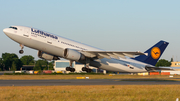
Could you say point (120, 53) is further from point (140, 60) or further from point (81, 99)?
point (81, 99)

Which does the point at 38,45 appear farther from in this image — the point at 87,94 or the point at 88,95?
the point at 88,95

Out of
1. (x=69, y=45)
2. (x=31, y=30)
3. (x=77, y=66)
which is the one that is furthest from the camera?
(x=77, y=66)

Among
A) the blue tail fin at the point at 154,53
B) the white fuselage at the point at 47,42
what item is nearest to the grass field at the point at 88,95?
the white fuselage at the point at 47,42

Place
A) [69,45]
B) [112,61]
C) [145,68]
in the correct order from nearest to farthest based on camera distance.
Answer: [69,45] < [112,61] < [145,68]

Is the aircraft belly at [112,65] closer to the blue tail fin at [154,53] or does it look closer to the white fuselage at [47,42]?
the white fuselage at [47,42]

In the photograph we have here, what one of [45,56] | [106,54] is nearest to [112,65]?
[106,54]

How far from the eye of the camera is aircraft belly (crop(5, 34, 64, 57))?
36.7 meters

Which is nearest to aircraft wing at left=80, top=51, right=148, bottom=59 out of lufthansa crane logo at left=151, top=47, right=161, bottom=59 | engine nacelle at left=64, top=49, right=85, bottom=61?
engine nacelle at left=64, top=49, right=85, bottom=61

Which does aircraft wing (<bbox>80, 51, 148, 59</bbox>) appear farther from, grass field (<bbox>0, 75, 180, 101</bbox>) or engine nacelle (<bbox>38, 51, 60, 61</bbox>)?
grass field (<bbox>0, 75, 180, 101</bbox>)

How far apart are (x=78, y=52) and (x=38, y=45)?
22.4ft

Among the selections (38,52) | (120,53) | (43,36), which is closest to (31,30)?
(43,36)

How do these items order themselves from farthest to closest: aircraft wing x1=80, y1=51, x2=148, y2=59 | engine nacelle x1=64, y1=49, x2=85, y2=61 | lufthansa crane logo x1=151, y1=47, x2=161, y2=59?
lufthansa crane logo x1=151, y1=47, x2=161, y2=59, aircraft wing x1=80, y1=51, x2=148, y2=59, engine nacelle x1=64, y1=49, x2=85, y2=61

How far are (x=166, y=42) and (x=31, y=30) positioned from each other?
27697mm

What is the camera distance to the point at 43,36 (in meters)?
37.7
